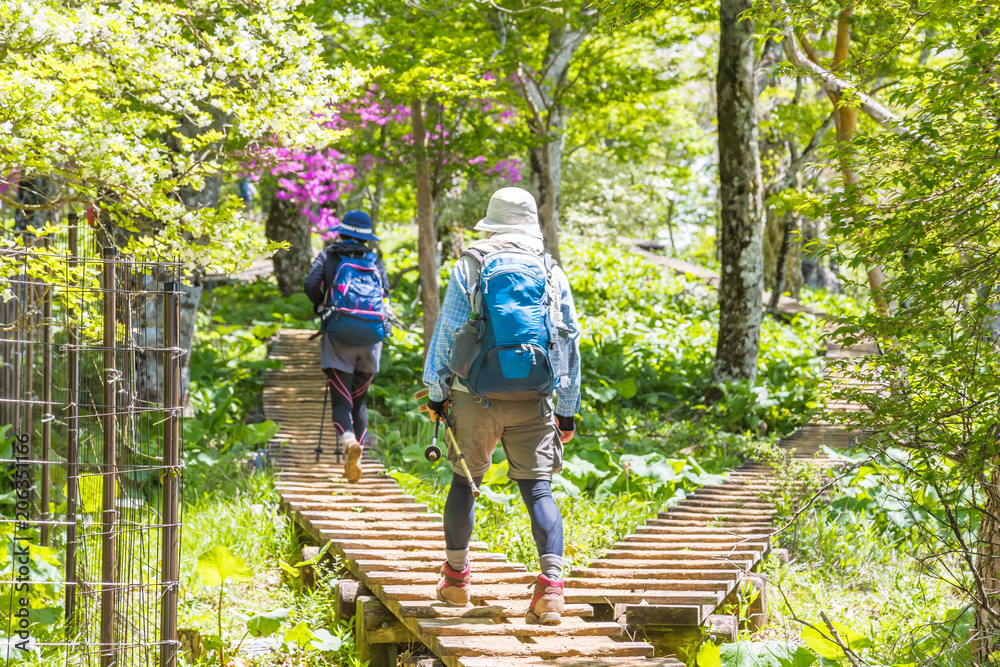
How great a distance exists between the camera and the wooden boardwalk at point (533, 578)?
3309mm

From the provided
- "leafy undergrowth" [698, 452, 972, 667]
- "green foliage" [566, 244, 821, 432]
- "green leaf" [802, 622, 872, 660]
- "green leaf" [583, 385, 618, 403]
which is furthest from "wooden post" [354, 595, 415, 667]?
"green leaf" [583, 385, 618, 403]

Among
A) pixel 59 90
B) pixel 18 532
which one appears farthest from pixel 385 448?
pixel 59 90

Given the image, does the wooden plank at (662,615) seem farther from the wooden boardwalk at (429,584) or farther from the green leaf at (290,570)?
the green leaf at (290,570)

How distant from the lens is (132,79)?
4.46 meters

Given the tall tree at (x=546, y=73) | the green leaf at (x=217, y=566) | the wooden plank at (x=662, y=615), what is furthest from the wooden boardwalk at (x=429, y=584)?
the tall tree at (x=546, y=73)

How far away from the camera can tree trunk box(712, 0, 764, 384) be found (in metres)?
8.58

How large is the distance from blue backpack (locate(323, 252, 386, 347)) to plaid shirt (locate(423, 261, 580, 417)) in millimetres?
2343

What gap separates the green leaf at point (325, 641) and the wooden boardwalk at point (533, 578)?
Answer: 114 mm

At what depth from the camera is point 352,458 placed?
5.75 meters

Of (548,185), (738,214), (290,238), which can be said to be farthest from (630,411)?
(290,238)

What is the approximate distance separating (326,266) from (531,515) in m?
2.91

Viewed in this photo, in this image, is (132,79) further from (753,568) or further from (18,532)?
(753,568)

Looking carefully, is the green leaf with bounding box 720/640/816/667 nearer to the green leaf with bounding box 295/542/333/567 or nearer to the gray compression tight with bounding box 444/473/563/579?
the gray compression tight with bounding box 444/473/563/579

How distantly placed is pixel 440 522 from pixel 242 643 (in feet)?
4.78
